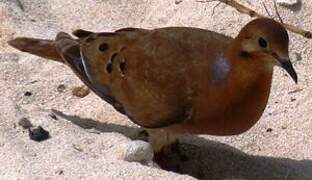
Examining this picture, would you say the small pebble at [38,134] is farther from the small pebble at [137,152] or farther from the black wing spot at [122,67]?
the black wing spot at [122,67]

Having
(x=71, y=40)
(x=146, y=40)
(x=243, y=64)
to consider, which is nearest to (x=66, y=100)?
(x=71, y=40)

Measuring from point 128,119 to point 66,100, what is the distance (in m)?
0.36

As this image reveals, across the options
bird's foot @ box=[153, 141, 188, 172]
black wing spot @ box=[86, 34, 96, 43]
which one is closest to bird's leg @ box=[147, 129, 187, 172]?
bird's foot @ box=[153, 141, 188, 172]

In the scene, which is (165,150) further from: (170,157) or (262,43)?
(262,43)

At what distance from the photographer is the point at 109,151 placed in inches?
161

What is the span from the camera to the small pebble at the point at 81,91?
4898mm

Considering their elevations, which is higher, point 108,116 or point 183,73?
point 183,73

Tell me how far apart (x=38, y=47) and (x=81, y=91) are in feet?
1.13

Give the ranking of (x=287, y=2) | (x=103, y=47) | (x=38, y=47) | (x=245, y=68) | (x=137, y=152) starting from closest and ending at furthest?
(x=245, y=68) → (x=137, y=152) → (x=103, y=47) → (x=38, y=47) → (x=287, y=2)

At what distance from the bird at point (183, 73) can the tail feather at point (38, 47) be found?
99 mm

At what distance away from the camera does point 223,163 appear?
4.45 m

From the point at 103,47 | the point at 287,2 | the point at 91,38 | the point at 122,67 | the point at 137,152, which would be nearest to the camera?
the point at 137,152

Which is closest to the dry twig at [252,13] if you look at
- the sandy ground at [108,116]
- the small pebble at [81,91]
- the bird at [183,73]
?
the sandy ground at [108,116]

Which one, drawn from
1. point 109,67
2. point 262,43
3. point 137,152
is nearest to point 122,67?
point 109,67
